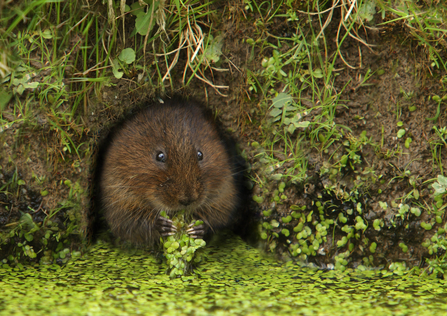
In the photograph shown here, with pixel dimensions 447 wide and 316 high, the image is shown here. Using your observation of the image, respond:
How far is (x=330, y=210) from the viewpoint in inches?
115

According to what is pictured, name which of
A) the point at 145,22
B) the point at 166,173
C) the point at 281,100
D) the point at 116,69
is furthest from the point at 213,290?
the point at 145,22

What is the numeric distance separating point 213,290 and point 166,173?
0.80m

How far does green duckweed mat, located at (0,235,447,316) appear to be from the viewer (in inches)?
88.8

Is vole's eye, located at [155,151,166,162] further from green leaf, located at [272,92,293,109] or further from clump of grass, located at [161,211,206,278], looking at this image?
green leaf, located at [272,92,293,109]

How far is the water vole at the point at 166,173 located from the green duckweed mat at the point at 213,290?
13.1 inches

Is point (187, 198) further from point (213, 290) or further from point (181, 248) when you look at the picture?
point (213, 290)

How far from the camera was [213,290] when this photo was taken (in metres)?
2.52

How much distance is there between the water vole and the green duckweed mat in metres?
0.33

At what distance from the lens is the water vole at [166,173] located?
2.75 metres

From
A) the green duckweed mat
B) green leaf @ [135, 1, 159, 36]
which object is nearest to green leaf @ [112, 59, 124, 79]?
green leaf @ [135, 1, 159, 36]

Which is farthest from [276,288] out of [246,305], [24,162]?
[24,162]

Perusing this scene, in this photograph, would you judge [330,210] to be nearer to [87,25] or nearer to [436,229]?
[436,229]

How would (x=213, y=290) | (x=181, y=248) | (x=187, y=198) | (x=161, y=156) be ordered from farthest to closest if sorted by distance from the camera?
1. (x=161, y=156)
2. (x=181, y=248)
3. (x=187, y=198)
4. (x=213, y=290)

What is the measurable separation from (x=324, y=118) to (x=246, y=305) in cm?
133
